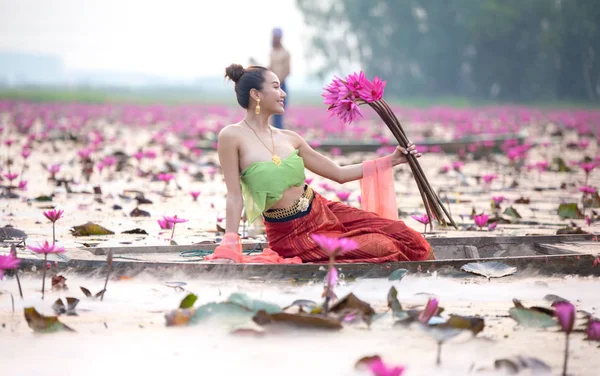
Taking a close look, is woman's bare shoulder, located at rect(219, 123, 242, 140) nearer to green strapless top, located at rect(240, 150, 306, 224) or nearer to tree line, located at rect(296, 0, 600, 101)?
green strapless top, located at rect(240, 150, 306, 224)

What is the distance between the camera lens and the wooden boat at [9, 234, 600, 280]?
146 inches

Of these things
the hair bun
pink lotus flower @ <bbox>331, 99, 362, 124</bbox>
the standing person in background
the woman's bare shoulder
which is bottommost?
the woman's bare shoulder

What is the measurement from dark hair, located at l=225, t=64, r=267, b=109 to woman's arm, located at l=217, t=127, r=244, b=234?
0.20 m

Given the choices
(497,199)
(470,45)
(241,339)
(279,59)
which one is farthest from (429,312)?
(470,45)

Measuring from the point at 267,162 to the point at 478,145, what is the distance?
25.6ft

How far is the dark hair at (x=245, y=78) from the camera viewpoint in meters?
4.14

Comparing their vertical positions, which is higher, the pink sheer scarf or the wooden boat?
the pink sheer scarf

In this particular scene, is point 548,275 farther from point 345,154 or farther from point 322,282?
point 345,154

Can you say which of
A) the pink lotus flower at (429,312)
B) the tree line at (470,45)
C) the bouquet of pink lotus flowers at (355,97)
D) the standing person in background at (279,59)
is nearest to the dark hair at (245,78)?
the bouquet of pink lotus flowers at (355,97)

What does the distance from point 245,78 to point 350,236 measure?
0.88m

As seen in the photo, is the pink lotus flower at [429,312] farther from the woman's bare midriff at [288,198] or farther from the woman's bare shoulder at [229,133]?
the woman's bare shoulder at [229,133]

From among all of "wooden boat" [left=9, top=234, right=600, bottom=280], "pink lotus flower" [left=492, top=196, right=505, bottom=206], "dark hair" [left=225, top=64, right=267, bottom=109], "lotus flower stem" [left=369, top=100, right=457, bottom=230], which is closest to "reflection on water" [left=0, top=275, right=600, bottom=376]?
"wooden boat" [left=9, top=234, right=600, bottom=280]

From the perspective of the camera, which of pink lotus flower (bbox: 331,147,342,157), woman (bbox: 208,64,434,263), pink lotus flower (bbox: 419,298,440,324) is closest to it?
pink lotus flower (bbox: 419,298,440,324)

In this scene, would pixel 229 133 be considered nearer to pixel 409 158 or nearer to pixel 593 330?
pixel 409 158
